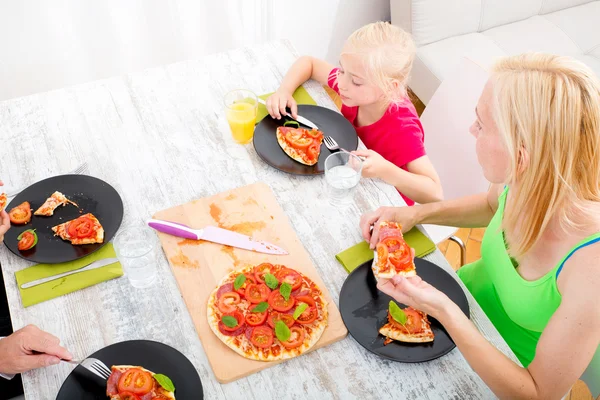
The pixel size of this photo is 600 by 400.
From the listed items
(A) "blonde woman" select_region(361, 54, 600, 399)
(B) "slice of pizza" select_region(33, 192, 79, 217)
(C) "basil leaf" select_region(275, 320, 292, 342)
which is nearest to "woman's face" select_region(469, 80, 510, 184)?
(A) "blonde woman" select_region(361, 54, 600, 399)

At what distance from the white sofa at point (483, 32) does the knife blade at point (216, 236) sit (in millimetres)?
1994

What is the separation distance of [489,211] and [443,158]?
46cm

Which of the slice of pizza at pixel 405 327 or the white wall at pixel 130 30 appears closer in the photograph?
the slice of pizza at pixel 405 327

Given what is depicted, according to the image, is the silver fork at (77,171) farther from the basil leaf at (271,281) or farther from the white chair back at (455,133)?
the white chair back at (455,133)

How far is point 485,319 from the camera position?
4.72 ft

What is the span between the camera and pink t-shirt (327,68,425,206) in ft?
6.39

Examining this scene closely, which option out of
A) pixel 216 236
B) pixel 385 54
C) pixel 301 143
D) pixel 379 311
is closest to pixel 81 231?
pixel 216 236

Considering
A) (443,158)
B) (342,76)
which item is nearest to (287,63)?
(342,76)

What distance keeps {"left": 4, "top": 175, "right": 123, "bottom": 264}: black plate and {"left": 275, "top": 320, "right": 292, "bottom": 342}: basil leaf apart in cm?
54

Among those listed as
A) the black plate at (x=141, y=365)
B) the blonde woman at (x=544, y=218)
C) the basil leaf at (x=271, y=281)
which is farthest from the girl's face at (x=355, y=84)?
the black plate at (x=141, y=365)

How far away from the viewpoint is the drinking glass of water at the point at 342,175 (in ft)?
5.63

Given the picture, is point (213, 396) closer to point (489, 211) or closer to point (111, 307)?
point (111, 307)

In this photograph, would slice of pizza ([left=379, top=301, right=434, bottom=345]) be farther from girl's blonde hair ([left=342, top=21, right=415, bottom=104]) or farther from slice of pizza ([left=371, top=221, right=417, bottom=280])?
girl's blonde hair ([left=342, top=21, right=415, bottom=104])

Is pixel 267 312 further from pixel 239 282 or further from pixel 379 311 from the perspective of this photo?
pixel 379 311
